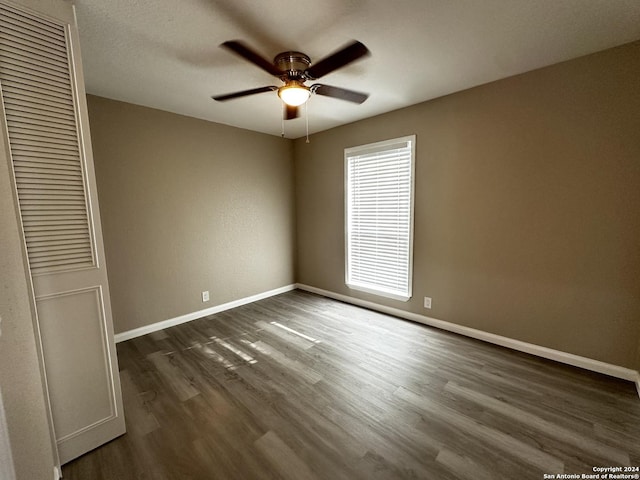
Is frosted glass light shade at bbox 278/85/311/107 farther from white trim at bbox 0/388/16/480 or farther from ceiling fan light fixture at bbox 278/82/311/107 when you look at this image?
white trim at bbox 0/388/16/480

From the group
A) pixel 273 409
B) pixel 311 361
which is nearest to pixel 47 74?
pixel 273 409

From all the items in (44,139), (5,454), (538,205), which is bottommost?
(5,454)

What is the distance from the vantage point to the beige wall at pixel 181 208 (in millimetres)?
2777

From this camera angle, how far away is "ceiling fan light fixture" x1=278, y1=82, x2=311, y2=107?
6.14 ft

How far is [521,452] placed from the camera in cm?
149

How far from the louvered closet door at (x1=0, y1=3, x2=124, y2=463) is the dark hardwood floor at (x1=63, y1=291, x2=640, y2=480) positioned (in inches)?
13.5

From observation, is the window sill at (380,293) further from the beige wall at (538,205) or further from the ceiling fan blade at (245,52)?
the ceiling fan blade at (245,52)

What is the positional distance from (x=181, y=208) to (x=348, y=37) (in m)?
2.58

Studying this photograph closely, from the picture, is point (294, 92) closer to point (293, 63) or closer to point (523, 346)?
point (293, 63)

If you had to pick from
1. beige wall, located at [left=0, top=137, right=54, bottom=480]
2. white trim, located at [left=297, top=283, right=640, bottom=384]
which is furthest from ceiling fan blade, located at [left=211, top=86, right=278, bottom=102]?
white trim, located at [left=297, top=283, right=640, bottom=384]

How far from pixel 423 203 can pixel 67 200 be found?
3.05 m

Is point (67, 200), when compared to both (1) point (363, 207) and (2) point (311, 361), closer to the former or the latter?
(2) point (311, 361)

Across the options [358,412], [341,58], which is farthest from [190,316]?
[341,58]

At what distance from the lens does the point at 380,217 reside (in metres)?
3.46
